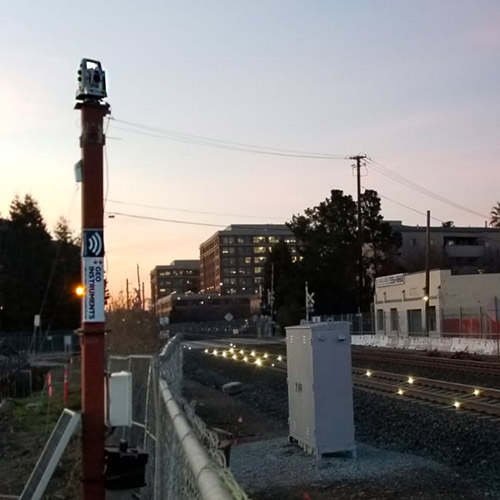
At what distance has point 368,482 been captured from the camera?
458 inches

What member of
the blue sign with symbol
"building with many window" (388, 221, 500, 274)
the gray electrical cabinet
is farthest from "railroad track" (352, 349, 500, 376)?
"building with many window" (388, 221, 500, 274)

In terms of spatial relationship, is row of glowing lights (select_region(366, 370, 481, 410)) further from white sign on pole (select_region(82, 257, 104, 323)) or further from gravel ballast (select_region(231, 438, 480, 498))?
white sign on pole (select_region(82, 257, 104, 323))

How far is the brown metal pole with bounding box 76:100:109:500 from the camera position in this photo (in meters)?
8.30

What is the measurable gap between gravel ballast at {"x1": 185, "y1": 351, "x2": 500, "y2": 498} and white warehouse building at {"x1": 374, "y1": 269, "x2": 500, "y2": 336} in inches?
1207

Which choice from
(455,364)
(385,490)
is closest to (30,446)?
(385,490)

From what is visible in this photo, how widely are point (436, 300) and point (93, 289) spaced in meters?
57.4

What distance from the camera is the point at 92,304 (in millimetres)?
8352

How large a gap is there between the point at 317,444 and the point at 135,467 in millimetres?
5323

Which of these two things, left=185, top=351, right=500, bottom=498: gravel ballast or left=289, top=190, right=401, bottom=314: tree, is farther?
left=289, top=190, right=401, bottom=314: tree

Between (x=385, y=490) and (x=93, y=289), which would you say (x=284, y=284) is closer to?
(x=385, y=490)

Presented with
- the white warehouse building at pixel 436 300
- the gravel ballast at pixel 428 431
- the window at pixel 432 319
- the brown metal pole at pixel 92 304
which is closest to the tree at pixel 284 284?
the white warehouse building at pixel 436 300

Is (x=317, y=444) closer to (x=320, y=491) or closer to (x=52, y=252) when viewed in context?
(x=320, y=491)

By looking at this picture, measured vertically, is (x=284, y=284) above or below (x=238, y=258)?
below

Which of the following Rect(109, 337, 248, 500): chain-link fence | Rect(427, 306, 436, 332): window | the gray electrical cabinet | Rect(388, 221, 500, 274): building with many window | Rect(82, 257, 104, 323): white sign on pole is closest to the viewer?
Rect(109, 337, 248, 500): chain-link fence
